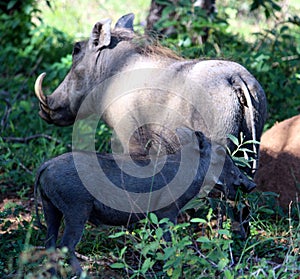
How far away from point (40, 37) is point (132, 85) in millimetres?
3094

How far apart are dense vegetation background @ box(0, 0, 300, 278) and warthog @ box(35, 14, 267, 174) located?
46 centimetres

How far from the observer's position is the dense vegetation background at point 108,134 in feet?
9.77

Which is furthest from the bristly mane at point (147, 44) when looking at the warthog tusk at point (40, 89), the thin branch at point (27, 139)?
the thin branch at point (27, 139)

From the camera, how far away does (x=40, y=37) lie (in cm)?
707

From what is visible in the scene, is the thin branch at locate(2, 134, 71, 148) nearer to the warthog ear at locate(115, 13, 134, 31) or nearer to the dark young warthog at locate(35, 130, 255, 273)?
the warthog ear at locate(115, 13, 134, 31)

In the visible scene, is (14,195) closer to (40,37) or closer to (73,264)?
(73,264)

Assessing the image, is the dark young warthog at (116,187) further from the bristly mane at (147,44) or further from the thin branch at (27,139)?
the thin branch at (27,139)

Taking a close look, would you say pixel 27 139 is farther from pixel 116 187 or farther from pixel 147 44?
pixel 116 187

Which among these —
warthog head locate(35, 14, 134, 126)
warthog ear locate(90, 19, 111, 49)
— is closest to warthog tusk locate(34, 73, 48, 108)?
warthog head locate(35, 14, 134, 126)

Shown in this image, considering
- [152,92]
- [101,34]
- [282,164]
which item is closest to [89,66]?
→ [101,34]

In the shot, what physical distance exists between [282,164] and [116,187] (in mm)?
1719

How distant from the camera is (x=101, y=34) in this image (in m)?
4.55

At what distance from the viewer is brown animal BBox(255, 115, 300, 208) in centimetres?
457

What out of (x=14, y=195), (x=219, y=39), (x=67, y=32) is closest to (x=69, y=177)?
(x=14, y=195)
